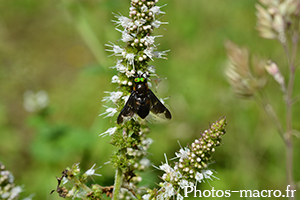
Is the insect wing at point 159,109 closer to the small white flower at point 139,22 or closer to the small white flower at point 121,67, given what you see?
the small white flower at point 121,67

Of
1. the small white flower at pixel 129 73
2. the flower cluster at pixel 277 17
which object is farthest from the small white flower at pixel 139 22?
the flower cluster at pixel 277 17

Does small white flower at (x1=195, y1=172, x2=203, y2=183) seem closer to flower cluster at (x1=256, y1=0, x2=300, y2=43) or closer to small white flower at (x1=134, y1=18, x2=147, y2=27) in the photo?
small white flower at (x1=134, y1=18, x2=147, y2=27)

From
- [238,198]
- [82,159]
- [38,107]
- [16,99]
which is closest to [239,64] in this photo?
[238,198]

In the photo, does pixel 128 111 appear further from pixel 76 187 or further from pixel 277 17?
pixel 277 17

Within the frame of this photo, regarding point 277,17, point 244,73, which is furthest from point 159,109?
point 277,17

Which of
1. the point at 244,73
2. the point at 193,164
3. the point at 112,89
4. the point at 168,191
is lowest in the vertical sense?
the point at 168,191

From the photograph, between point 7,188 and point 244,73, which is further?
point 244,73
